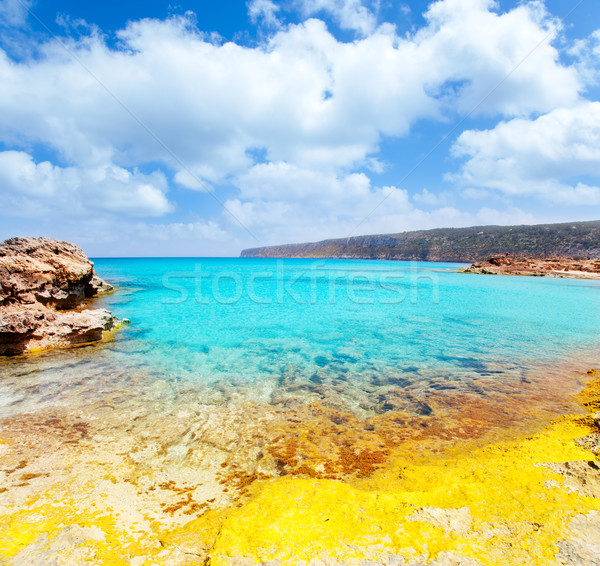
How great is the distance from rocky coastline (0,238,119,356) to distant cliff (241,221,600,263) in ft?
316

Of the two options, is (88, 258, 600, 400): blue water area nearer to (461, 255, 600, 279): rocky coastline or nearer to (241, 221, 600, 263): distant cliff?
(461, 255, 600, 279): rocky coastline

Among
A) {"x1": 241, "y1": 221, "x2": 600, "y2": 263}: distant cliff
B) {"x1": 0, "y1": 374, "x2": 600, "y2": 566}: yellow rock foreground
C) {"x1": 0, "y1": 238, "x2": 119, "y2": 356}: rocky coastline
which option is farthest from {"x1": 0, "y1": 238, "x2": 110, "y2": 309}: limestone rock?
{"x1": 241, "y1": 221, "x2": 600, "y2": 263}: distant cliff

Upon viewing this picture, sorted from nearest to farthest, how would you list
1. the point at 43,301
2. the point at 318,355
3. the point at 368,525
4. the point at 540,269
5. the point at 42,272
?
the point at 368,525 → the point at 318,355 → the point at 42,272 → the point at 43,301 → the point at 540,269

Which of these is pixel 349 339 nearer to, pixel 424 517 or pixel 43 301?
pixel 424 517

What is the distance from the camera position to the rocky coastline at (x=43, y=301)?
10.2 metres

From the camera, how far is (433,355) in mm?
10766

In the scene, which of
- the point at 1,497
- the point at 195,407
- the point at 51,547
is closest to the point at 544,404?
the point at 195,407

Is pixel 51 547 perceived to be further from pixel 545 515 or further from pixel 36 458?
pixel 545 515

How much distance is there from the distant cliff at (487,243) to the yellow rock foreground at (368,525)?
94.5 meters

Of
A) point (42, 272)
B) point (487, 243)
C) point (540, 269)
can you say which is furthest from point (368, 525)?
point (487, 243)

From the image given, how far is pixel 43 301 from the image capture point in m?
15.0

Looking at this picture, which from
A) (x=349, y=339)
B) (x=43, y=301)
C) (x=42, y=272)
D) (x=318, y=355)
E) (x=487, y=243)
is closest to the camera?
(x=318, y=355)

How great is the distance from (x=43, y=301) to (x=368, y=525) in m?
17.6

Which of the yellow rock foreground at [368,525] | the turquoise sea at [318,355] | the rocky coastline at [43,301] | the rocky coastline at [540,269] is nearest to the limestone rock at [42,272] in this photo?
the rocky coastline at [43,301]
